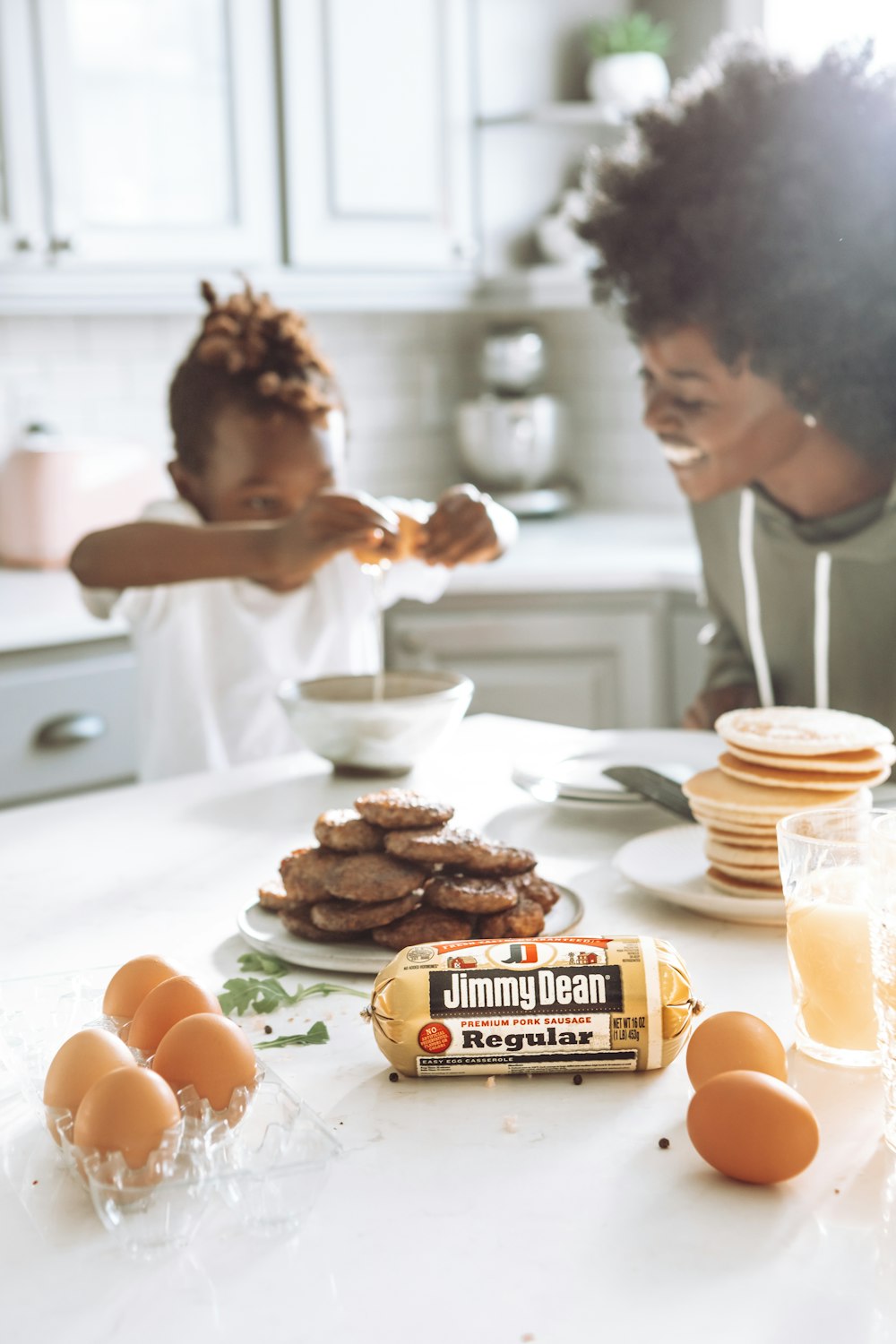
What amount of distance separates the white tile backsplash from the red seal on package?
2.80 meters

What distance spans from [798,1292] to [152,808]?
0.98 metres

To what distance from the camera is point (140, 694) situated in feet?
7.24

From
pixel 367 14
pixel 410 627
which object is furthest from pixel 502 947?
pixel 367 14

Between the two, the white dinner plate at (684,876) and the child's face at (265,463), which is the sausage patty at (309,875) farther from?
the child's face at (265,463)

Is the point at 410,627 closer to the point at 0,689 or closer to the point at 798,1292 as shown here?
the point at 0,689

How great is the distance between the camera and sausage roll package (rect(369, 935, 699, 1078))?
34.4 inches

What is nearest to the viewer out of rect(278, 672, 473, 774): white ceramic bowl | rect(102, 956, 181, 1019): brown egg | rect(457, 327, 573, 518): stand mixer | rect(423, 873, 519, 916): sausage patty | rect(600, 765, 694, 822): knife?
rect(102, 956, 181, 1019): brown egg

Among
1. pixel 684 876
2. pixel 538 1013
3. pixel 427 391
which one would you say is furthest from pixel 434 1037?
pixel 427 391

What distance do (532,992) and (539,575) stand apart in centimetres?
221

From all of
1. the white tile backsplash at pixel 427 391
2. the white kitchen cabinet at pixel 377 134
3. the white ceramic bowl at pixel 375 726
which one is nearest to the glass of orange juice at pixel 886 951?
the white ceramic bowl at pixel 375 726

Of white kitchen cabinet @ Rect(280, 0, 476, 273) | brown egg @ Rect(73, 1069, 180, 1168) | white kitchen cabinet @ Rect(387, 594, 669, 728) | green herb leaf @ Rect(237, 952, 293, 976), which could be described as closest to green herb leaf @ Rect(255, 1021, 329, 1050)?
green herb leaf @ Rect(237, 952, 293, 976)

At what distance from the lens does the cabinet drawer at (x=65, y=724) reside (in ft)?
8.49

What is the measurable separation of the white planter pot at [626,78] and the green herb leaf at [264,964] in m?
2.90

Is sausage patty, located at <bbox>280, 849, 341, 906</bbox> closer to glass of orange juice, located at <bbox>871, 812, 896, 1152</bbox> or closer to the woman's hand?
glass of orange juice, located at <bbox>871, 812, 896, 1152</bbox>
